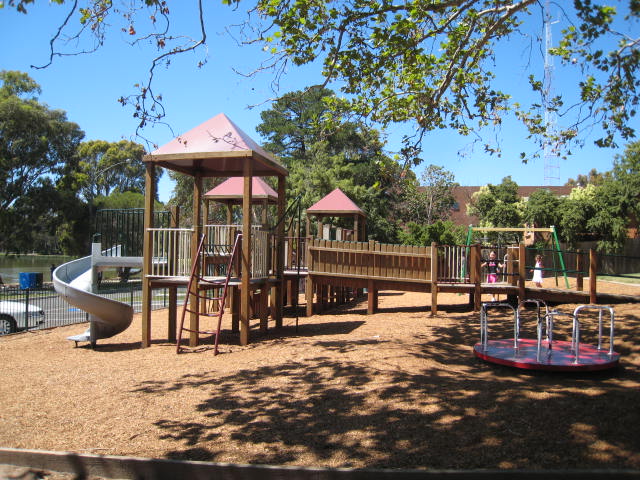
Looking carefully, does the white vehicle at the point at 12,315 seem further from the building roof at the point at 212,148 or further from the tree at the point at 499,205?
the tree at the point at 499,205

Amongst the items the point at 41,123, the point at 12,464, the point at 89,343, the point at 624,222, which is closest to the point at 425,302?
the point at 89,343

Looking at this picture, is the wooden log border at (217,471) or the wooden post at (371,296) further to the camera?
the wooden post at (371,296)

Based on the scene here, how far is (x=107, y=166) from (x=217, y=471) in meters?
56.6

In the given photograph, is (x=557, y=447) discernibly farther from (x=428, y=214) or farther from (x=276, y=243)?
(x=428, y=214)

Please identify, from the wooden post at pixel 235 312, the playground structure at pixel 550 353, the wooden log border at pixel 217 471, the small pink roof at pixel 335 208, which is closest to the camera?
the wooden log border at pixel 217 471

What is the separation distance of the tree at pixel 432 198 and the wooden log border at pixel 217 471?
3796 centimetres

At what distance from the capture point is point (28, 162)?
118 ft

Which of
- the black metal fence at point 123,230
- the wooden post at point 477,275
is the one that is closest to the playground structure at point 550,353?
the wooden post at point 477,275

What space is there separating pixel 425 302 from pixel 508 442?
42.0 feet

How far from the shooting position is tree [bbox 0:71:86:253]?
34594 mm

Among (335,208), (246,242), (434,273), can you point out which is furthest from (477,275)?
(335,208)

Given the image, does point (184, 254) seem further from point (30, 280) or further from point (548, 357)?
point (30, 280)

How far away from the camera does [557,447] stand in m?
4.57

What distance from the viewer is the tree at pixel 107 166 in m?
43.8
